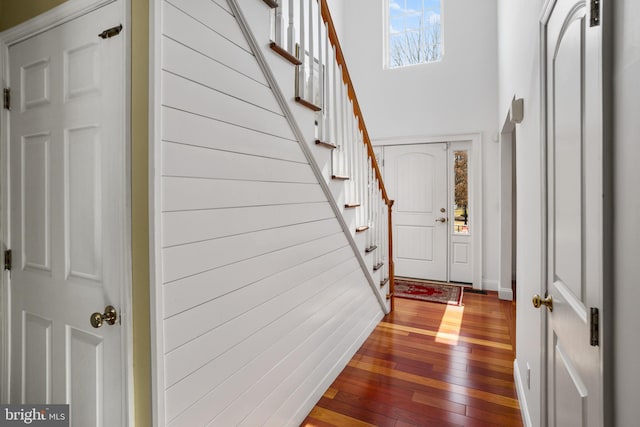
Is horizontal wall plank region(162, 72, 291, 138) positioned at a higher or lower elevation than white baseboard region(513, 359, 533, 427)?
higher

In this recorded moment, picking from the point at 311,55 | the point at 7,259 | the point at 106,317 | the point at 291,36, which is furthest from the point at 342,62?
the point at 7,259

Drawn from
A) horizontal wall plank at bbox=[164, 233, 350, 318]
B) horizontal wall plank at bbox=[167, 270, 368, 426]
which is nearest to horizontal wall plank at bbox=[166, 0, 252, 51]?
horizontal wall plank at bbox=[164, 233, 350, 318]

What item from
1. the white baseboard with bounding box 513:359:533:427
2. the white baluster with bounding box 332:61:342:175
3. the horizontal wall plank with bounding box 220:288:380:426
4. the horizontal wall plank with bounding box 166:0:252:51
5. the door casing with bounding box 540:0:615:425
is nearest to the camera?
the door casing with bounding box 540:0:615:425

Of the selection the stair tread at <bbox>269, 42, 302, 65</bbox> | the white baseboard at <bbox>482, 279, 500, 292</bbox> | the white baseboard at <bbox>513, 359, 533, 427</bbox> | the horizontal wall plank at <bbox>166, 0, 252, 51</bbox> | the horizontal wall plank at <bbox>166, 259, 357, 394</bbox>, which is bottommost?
the white baseboard at <bbox>513, 359, 533, 427</bbox>

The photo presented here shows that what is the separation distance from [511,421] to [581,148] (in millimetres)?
1718

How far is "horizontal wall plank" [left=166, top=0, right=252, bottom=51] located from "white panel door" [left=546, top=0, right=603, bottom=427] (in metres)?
1.23

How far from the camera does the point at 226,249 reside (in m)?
1.45

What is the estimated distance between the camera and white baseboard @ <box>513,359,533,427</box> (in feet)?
6.14

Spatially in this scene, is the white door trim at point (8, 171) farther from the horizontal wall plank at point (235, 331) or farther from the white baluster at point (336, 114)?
the white baluster at point (336, 114)

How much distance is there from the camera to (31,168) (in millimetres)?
1531

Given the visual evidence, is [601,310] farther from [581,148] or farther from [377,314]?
[377,314]

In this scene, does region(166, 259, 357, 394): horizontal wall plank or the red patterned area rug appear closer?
region(166, 259, 357, 394): horizontal wall plank

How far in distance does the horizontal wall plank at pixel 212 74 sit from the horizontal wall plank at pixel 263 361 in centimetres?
111

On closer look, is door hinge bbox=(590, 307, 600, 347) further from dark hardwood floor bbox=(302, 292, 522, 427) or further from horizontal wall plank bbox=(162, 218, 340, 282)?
dark hardwood floor bbox=(302, 292, 522, 427)
